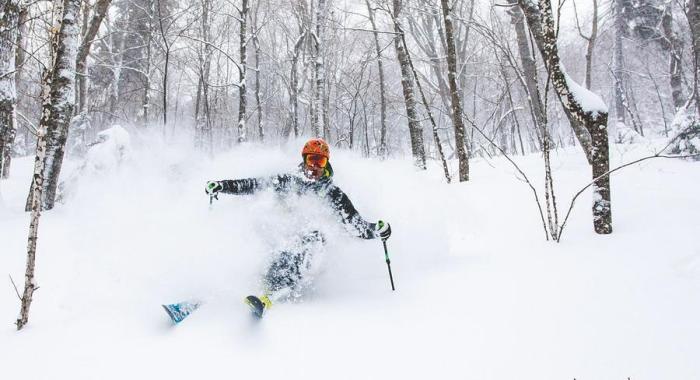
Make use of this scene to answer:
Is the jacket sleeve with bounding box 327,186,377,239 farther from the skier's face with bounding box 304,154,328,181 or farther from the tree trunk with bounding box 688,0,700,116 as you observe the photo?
the tree trunk with bounding box 688,0,700,116

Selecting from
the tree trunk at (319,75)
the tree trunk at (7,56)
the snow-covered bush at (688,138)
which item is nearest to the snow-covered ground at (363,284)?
the tree trunk at (7,56)

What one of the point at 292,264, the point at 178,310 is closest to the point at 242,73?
the point at 292,264

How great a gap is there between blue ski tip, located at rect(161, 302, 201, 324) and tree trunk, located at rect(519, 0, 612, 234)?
3.87 m

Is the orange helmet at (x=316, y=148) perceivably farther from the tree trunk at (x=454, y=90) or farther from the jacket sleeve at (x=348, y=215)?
the tree trunk at (x=454, y=90)

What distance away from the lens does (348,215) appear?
4.04 meters

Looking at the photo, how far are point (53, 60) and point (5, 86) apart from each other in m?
3.79

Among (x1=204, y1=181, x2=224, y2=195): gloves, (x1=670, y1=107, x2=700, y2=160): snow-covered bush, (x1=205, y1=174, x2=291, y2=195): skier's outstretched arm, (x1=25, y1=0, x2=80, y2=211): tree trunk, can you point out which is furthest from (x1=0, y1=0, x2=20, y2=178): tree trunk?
(x1=670, y1=107, x2=700, y2=160): snow-covered bush

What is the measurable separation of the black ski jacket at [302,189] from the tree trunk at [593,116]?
7.47 feet

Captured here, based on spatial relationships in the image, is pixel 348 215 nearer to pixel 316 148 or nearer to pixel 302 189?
pixel 302 189

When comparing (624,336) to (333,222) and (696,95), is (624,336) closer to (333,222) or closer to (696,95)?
(333,222)

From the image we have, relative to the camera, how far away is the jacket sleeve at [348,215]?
13.1 ft

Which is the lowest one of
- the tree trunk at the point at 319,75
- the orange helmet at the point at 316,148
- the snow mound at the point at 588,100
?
the orange helmet at the point at 316,148

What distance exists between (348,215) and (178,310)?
176 centimetres

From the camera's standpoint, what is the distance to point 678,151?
746 cm
